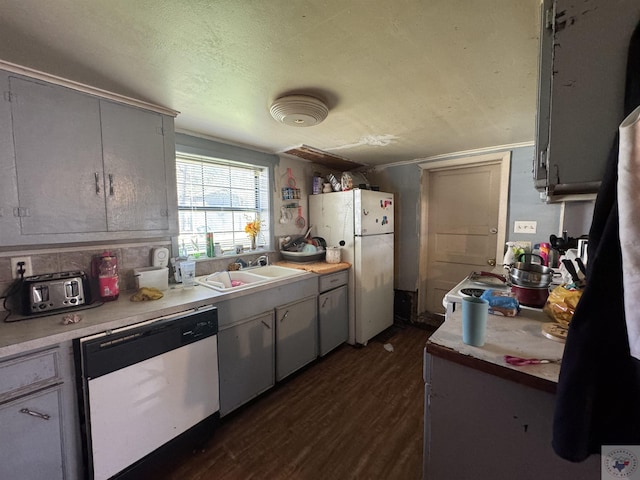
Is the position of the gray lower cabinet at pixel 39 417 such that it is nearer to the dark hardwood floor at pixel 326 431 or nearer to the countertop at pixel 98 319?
the countertop at pixel 98 319

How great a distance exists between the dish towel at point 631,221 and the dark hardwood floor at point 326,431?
140 centimetres

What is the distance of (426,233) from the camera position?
3.33 meters

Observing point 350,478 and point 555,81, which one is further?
point 350,478

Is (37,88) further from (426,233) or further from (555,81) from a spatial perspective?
(426,233)

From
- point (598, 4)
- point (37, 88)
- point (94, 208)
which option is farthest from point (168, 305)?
point (598, 4)

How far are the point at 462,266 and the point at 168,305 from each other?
10.0 ft

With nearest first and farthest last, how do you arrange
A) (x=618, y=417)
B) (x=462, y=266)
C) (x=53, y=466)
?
(x=618, y=417) → (x=53, y=466) → (x=462, y=266)

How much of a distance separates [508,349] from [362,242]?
1.84m

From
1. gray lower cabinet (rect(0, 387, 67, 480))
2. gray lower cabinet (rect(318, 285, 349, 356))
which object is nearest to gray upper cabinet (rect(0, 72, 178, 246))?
gray lower cabinet (rect(0, 387, 67, 480))

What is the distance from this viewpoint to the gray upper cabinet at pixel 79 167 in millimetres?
1268

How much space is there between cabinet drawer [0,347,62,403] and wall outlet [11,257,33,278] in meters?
0.64

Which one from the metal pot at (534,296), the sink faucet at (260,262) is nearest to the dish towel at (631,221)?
the metal pot at (534,296)

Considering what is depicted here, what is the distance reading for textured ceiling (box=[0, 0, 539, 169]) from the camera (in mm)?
917

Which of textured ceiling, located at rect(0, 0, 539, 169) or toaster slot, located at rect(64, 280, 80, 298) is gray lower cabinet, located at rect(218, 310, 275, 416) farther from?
textured ceiling, located at rect(0, 0, 539, 169)
